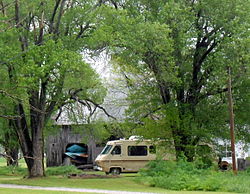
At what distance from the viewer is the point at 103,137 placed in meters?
37.2

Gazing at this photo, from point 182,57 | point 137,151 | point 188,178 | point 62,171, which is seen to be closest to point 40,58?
point 182,57

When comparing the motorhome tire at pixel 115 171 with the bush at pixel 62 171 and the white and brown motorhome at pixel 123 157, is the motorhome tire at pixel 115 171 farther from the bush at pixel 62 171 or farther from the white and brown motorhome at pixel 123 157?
the bush at pixel 62 171

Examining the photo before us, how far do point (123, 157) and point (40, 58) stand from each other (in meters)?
12.7

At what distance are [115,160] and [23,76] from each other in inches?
482

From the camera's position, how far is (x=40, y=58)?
2256 centimetres

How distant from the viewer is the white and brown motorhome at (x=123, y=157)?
3291cm

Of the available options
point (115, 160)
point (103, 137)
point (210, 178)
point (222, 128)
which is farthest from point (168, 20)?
point (103, 137)

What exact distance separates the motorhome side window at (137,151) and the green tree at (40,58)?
227 inches

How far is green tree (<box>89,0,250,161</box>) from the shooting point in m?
24.4

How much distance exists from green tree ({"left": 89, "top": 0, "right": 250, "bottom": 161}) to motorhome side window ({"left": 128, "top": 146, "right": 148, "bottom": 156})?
4549mm

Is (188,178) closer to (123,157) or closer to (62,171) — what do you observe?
(123,157)

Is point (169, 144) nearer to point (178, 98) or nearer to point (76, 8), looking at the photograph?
point (178, 98)

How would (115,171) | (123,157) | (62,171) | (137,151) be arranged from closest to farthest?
(115,171) < (123,157) < (137,151) < (62,171)

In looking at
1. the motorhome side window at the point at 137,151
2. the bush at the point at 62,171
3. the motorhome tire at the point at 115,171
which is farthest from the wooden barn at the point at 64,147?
the motorhome tire at the point at 115,171
